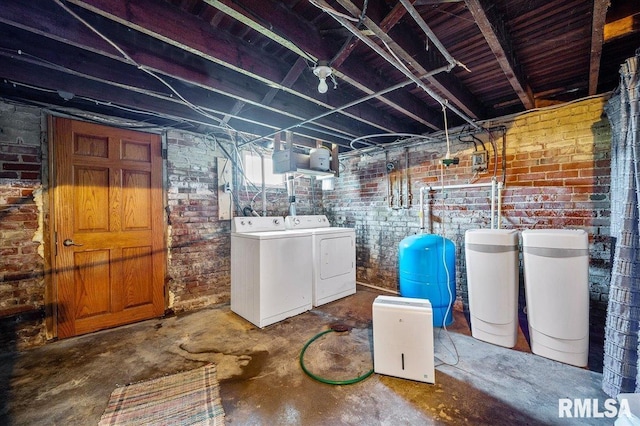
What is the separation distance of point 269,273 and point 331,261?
1003 mm

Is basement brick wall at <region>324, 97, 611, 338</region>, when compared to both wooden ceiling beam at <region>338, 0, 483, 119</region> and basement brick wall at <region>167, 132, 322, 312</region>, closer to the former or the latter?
wooden ceiling beam at <region>338, 0, 483, 119</region>

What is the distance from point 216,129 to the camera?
3.46 metres

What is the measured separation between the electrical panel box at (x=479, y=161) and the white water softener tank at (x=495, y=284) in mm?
994

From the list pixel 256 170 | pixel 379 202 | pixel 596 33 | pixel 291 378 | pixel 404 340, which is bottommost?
pixel 291 378

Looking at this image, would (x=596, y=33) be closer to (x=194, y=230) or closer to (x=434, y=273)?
(x=434, y=273)

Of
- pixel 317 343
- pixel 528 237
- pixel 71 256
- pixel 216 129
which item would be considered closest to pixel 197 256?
pixel 71 256

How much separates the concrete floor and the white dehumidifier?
0.09m

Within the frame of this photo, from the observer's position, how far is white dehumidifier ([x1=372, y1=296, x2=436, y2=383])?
1856mm

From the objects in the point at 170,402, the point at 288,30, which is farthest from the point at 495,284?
the point at 170,402

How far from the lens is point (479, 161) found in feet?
10.2

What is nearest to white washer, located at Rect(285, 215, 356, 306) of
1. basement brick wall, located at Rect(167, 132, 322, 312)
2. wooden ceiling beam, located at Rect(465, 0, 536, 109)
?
basement brick wall, located at Rect(167, 132, 322, 312)

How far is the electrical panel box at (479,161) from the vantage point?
3.08 meters

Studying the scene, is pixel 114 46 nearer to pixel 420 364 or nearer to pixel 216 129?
pixel 216 129

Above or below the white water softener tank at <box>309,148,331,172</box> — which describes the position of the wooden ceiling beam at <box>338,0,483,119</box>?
above
